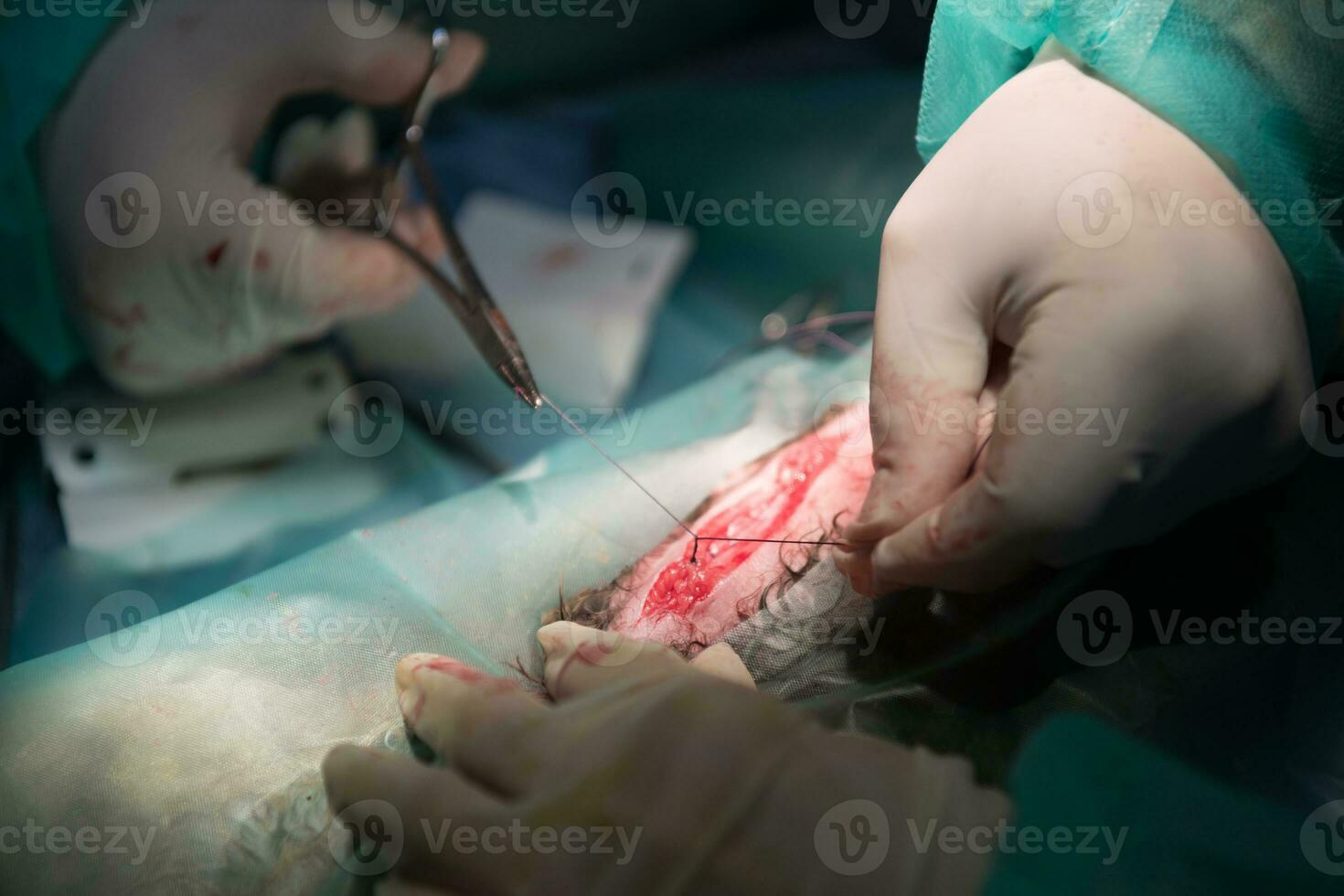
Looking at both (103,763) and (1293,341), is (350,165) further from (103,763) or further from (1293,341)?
(1293,341)

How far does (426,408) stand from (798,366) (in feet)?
2.76

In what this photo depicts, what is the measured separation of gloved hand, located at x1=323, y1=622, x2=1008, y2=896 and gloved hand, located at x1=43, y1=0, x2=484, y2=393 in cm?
106

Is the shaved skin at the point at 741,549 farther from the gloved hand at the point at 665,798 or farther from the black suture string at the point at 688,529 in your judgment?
the gloved hand at the point at 665,798

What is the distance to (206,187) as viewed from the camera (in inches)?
64.6

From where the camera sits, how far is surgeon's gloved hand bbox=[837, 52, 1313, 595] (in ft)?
3.38

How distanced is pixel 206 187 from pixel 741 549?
120cm

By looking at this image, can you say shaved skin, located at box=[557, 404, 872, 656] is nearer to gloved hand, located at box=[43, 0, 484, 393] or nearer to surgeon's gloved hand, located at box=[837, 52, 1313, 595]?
surgeon's gloved hand, located at box=[837, 52, 1313, 595]

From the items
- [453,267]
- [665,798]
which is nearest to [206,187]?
[453,267]

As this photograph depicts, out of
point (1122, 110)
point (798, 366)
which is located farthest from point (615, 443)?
point (1122, 110)

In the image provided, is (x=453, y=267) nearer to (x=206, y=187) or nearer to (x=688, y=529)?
(x=206, y=187)

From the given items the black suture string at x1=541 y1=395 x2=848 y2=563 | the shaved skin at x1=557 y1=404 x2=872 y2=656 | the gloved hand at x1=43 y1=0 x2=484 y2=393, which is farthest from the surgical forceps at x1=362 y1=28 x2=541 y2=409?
the shaved skin at x1=557 y1=404 x2=872 y2=656

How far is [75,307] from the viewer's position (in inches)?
65.1

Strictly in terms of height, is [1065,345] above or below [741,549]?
above

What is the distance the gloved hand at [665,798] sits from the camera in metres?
0.93
